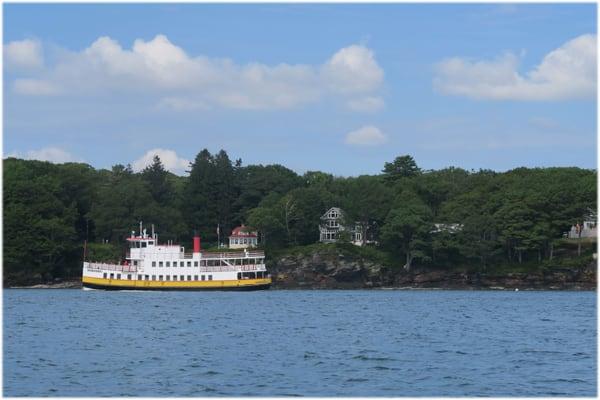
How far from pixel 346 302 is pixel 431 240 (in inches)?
1449

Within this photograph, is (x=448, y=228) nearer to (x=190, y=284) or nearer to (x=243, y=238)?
(x=243, y=238)

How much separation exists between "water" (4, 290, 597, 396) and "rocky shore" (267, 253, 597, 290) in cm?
3235

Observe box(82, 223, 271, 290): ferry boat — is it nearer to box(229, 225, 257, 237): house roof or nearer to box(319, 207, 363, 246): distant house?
box(229, 225, 257, 237): house roof

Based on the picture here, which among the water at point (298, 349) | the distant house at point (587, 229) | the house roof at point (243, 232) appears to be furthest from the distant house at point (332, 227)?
the water at point (298, 349)

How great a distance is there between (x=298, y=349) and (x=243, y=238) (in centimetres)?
9001

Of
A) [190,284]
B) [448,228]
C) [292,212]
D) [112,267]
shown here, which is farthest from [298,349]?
[292,212]

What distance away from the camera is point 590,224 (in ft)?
436

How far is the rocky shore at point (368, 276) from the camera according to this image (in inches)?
4783

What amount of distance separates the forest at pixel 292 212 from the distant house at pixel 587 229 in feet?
13.8

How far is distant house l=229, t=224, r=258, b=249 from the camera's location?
14095 centimetres

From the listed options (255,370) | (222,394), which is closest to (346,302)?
(255,370)

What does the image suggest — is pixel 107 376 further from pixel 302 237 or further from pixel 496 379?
pixel 302 237

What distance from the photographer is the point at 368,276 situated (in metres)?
127

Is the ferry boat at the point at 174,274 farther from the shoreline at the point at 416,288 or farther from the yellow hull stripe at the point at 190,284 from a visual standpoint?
the shoreline at the point at 416,288
